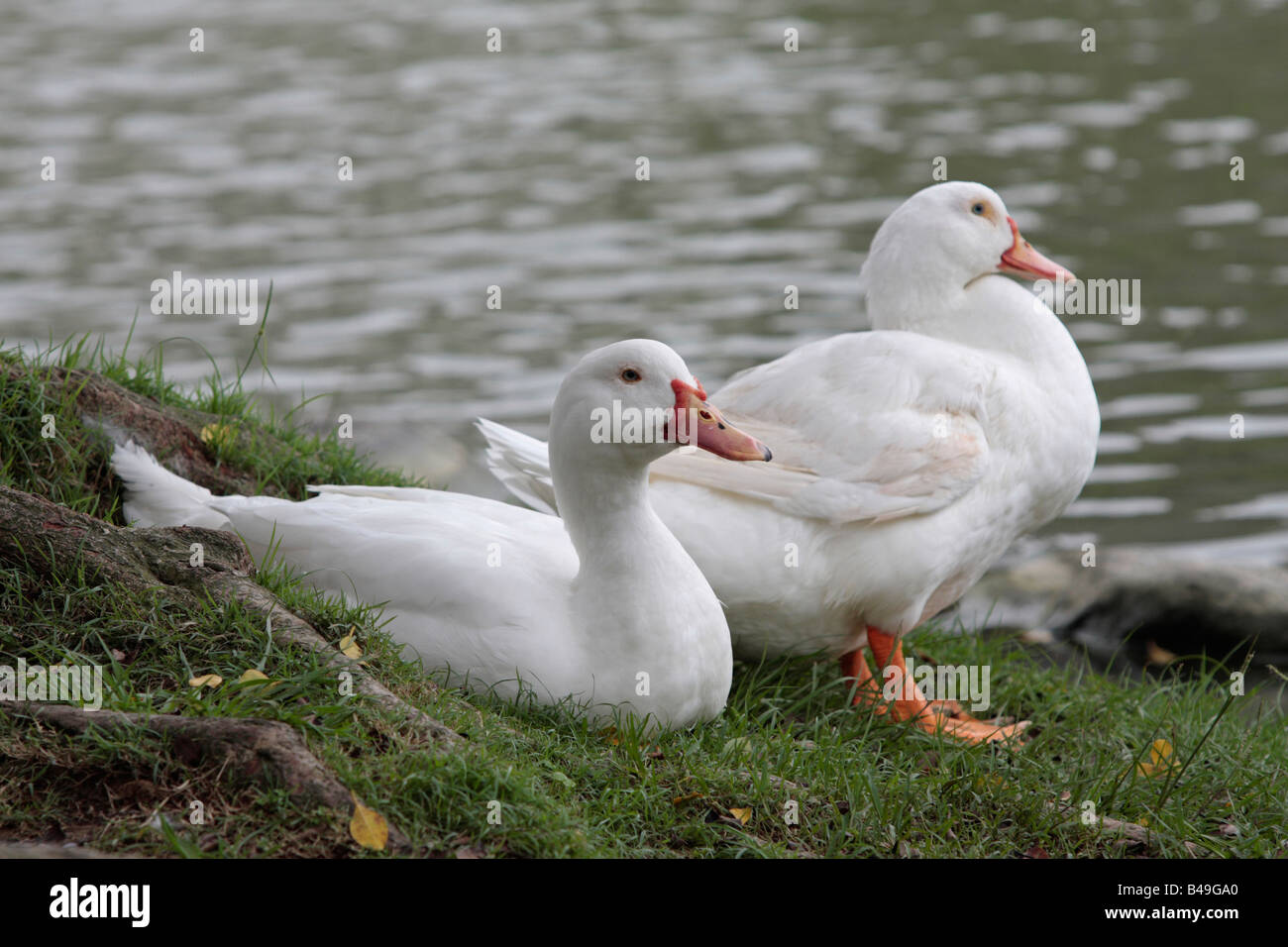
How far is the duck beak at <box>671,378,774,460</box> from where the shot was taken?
423 centimetres

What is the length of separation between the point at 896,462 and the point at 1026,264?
132cm

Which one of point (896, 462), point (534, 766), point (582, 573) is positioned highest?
point (896, 462)

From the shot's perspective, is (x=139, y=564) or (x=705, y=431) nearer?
(x=139, y=564)

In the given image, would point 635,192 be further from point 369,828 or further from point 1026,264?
point 369,828

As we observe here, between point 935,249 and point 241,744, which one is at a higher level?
point 935,249

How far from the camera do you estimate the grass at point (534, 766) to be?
3.25 metres

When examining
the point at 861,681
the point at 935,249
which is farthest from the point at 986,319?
the point at 861,681

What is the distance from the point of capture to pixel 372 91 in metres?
16.2

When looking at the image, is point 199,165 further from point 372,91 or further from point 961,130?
point 961,130

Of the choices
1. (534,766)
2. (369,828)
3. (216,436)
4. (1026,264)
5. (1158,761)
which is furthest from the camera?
(1026,264)

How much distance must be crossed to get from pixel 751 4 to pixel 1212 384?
1245cm

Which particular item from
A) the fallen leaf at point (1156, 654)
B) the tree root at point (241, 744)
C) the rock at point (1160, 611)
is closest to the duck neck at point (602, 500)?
the tree root at point (241, 744)

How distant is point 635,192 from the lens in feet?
43.8
